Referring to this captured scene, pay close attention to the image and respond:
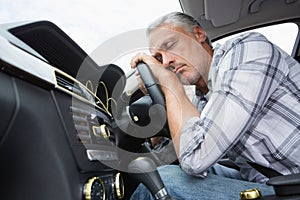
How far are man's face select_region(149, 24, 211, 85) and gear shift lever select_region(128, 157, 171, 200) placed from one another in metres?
0.40

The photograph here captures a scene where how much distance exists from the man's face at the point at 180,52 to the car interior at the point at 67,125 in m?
0.16

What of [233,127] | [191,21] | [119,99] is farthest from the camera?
[191,21]

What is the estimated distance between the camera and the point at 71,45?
2.95ft

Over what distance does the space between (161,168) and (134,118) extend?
22 cm

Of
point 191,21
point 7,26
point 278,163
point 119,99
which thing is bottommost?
point 278,163

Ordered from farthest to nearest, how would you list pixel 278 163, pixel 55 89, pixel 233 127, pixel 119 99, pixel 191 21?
pixel 191 21, pixel 119 99, pixel 278 163, pixel 233 127, pixel 55 89

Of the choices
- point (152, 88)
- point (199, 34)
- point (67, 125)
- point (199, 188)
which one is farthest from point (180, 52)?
point (67, 125)

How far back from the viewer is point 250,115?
90 centimetres

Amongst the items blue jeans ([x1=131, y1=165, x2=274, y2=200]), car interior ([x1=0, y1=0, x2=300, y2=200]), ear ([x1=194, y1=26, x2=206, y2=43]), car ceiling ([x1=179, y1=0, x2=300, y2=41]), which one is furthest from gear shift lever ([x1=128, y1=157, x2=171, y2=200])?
car ceiling ([x1=179, y1=0, x2=300, y2=41])

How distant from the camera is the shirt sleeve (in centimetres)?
89

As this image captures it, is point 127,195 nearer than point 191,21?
Answer: Yes

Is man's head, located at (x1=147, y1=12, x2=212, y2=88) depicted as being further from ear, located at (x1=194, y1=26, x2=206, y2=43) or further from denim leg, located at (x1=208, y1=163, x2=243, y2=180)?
denim leg, located at (x1=208, y1=163, x2=243, y2=180)

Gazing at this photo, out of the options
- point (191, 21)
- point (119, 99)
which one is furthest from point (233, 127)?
point (191, 21)

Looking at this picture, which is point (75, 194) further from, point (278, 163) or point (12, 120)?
point (278, 163)
